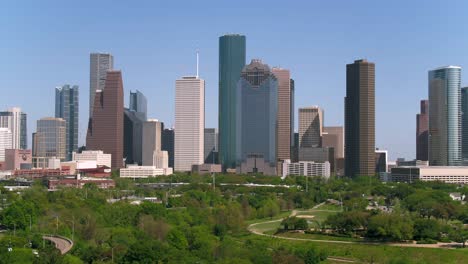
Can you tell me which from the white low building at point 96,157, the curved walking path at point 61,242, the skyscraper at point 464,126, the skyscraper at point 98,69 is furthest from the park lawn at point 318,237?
the skyscraper at point 98,69

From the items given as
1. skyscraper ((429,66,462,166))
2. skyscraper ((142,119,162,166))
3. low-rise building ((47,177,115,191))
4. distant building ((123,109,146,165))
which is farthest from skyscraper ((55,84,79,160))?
skyscraper ((429,66,462,166))

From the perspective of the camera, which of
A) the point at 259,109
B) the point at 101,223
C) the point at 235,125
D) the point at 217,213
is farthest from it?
the point at 235,125

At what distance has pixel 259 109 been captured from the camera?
132750 millimetres

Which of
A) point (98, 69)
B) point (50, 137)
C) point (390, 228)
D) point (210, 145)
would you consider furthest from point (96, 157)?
point (390, 228)

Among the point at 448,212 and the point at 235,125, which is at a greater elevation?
the point at 235,125

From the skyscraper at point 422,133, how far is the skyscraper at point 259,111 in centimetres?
3490

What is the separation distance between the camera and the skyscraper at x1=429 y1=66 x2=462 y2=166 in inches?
5192

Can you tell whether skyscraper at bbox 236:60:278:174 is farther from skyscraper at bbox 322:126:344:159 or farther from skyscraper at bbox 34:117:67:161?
skyscraper at bbox 34:117:67:161

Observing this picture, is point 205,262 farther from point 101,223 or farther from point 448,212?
point 448,212

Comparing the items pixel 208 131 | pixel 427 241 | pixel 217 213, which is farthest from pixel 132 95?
pixel 427 241

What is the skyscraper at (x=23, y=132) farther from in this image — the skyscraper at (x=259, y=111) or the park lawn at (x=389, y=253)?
the park lawn at (x=389, y=253)

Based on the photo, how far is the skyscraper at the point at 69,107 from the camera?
170163mm

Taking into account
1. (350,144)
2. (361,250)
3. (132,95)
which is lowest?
(361,250)

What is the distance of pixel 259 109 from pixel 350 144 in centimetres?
1993
